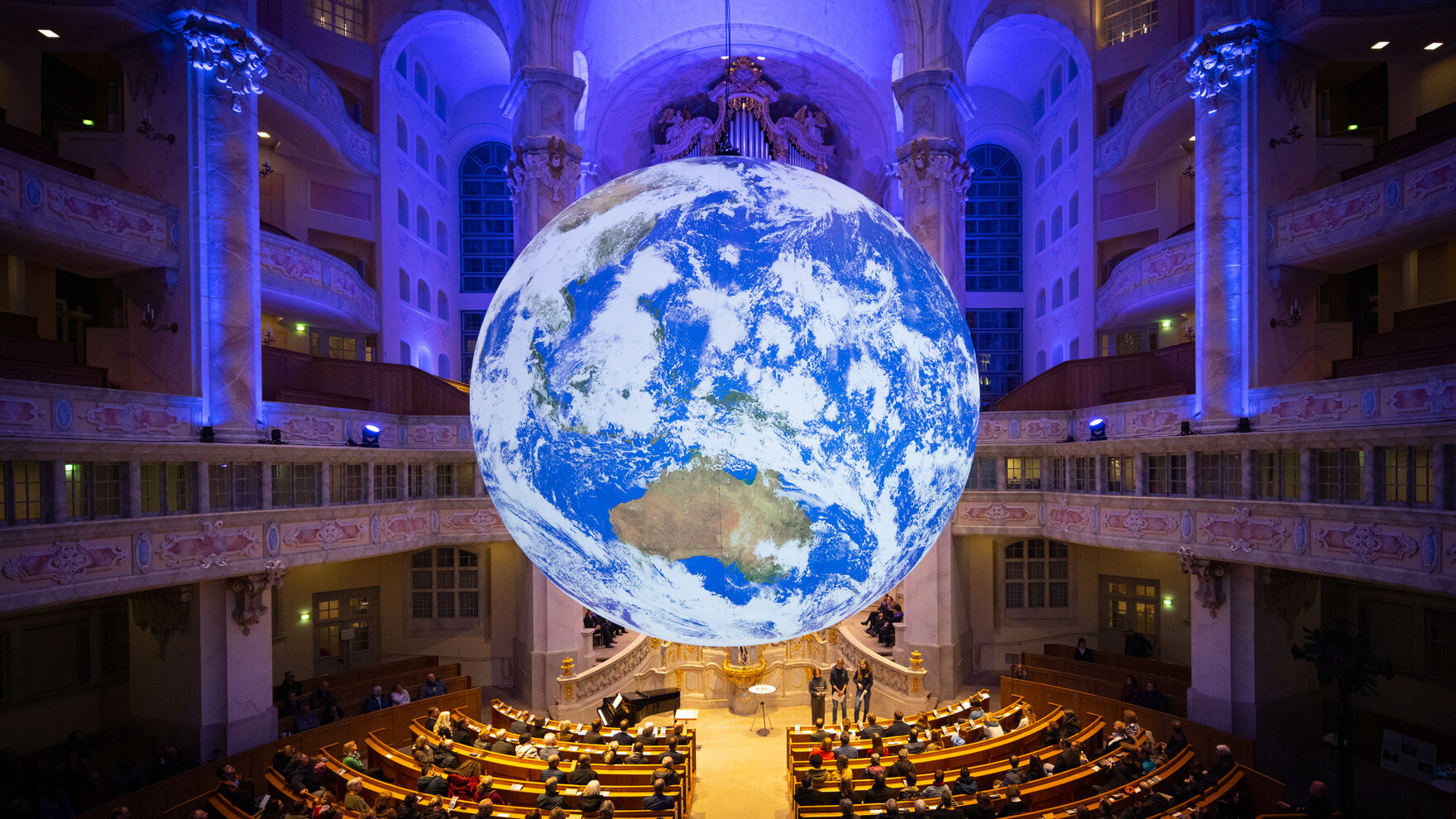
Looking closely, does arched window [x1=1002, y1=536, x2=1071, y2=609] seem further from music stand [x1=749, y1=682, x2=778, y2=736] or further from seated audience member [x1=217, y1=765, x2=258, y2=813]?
seated audience member [x1=217, y1=765, x2=258, y2=813]

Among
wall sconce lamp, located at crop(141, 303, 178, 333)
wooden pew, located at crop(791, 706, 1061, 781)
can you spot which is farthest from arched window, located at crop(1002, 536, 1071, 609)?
wall sconce lamp, located at crop(141, 303, 178, 333)

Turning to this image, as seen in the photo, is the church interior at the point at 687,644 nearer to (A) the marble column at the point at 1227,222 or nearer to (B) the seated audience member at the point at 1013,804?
(A) the marble column at the point at 1227,222

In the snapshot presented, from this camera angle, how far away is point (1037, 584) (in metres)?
24.9

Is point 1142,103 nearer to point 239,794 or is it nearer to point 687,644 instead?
point 687,644

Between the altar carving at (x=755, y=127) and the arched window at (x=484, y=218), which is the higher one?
the altar carving at (x=755, y=127)

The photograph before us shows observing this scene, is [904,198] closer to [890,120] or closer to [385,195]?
[890,120]

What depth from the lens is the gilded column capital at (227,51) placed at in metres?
15.8

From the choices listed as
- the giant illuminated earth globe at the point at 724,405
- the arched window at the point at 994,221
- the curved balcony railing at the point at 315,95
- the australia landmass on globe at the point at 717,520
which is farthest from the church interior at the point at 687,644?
the arched window at the point at 994,221

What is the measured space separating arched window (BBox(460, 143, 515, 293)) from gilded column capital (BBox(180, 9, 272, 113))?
13.3 m

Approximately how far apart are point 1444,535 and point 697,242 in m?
14.2

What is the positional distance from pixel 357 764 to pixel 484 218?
69.4 feet

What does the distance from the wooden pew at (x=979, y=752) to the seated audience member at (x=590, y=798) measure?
3.56 metres

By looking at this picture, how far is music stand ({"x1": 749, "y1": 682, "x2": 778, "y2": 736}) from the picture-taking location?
18.4 m

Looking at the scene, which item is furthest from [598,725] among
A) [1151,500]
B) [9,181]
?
[9,181]
